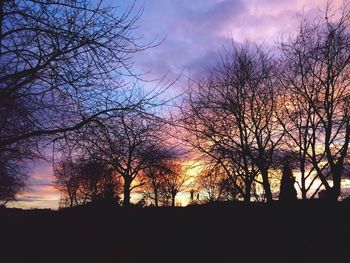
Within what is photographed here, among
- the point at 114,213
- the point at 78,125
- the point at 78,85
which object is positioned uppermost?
the point at 78,85

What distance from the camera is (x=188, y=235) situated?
898cm

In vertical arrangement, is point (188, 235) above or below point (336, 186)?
below

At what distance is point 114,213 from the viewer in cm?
1034

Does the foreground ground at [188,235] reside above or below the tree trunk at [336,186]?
below

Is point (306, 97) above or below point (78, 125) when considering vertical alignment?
above

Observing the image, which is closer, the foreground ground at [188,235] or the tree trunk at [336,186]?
the foreground ground at [188,235]

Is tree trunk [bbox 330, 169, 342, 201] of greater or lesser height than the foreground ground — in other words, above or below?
above

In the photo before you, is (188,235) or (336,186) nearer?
(188,235)

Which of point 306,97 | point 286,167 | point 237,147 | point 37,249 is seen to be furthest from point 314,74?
point 37,249

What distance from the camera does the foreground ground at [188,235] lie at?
27.0 feet

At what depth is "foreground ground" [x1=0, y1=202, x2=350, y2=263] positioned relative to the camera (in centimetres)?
822

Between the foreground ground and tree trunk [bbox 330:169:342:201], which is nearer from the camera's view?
the foreground ground

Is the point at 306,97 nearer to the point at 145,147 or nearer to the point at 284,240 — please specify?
the point at 284,240

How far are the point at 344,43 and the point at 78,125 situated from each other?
1325 cm
